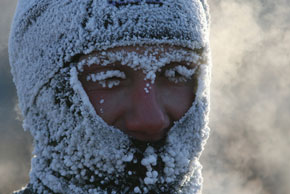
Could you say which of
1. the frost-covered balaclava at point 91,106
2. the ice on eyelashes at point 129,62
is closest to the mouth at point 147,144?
the frost-covered balaclava at point 91,106

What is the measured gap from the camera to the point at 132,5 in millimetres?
1720

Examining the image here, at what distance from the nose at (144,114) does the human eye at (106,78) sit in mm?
83

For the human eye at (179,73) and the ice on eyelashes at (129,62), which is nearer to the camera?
the ice on eyelashes at (129,62)

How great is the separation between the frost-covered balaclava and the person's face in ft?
0.13

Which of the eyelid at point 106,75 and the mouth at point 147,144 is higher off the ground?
the eyelid at point 106,75

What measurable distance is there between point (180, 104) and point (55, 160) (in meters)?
0.68

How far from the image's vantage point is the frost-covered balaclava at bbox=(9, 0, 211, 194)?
1.66 m

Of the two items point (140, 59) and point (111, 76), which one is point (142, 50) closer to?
point (140, 59)

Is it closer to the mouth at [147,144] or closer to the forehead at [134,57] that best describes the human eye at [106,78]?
the forehead at [134,57]

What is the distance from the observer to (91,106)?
1674 millimetres

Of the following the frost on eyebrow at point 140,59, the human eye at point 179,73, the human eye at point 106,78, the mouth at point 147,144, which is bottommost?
the mouth at point 147,144

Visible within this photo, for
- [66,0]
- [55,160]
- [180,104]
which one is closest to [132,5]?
[66,0]

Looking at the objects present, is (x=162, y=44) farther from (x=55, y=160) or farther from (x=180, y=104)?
(x=55, y=160)

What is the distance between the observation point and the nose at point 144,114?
1.63m
